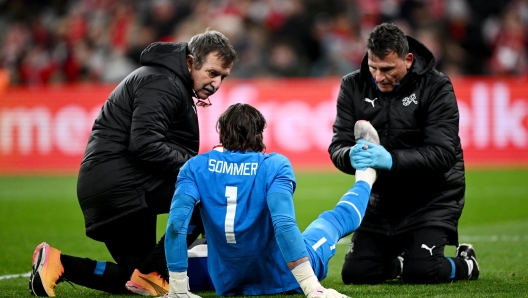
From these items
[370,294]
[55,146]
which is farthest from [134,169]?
[55,146]

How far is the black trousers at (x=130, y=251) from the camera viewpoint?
5.25m

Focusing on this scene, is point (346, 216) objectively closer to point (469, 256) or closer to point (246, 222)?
point (246, 222)

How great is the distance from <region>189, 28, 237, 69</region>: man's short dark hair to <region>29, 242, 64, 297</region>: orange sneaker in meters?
1.60

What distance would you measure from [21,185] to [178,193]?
10308 mm

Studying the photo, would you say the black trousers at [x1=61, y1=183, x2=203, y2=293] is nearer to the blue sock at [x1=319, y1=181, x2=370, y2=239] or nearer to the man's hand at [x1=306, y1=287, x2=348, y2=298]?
the blue sock at [x1=319, y1=181, x2=370, y2=239]

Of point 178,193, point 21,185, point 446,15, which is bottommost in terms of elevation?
point 21,185

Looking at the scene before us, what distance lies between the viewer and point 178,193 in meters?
4.54

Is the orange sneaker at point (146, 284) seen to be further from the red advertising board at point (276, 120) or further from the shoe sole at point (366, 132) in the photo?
the red advertising board at point (276, 120)

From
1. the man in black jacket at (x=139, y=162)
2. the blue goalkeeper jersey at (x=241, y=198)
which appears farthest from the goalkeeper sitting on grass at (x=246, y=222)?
the man in black jacket at (x=139, y=162)

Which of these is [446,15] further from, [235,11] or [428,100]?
[428,100]

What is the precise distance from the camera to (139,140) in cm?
514

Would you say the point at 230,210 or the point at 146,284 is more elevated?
the point at 230,210

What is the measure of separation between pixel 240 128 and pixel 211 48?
1000 millimetres

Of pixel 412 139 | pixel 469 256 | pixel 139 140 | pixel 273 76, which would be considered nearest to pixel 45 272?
pixel 139 140
